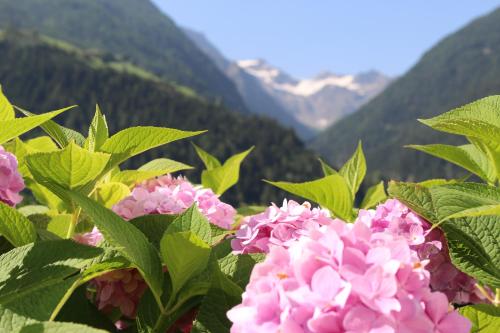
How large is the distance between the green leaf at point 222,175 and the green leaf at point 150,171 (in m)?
0.49

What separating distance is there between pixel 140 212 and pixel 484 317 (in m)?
1.12

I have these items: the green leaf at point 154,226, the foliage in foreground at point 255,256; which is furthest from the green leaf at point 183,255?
the green leaf at point 154,226

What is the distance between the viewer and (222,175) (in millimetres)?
2783

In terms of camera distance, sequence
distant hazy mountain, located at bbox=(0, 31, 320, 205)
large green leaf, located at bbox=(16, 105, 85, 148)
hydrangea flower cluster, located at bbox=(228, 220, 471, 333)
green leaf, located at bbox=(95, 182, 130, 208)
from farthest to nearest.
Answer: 1. distant hazy mountain, located at bbox=(0, 31, 320, 205)
2. green leaf, located at bbox=(95, 182, 130, 208)
3. large green leaf, located at bbox=(16, 105, 85, 148)
4. hydrangea flower cluster, located at bbox=(228, 220, 471, 333)

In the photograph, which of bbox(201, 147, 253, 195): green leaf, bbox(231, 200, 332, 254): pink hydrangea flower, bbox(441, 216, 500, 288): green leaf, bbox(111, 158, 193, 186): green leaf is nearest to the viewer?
bbox(441, 216, 500, 288): green leaf

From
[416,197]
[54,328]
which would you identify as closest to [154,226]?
[54,328]

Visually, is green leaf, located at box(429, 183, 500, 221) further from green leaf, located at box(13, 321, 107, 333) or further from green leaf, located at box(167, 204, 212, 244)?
green leaf, located at box(13, 321, 107, 333)

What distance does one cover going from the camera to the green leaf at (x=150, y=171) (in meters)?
2.17

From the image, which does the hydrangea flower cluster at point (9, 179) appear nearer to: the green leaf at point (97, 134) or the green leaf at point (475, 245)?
the green leaf at point (97, 134)

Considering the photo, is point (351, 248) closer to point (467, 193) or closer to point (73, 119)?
point (467, 193)

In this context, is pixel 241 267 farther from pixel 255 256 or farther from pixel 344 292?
pixel 344 292

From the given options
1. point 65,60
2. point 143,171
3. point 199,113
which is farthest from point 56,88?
point 143,171

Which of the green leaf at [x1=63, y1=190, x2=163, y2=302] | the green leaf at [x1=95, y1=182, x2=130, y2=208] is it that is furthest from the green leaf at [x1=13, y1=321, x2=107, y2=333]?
the green leaf at [x1=95, y1=182, x2=130, y2=208]

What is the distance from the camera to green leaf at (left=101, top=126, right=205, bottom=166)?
64.6 inches
